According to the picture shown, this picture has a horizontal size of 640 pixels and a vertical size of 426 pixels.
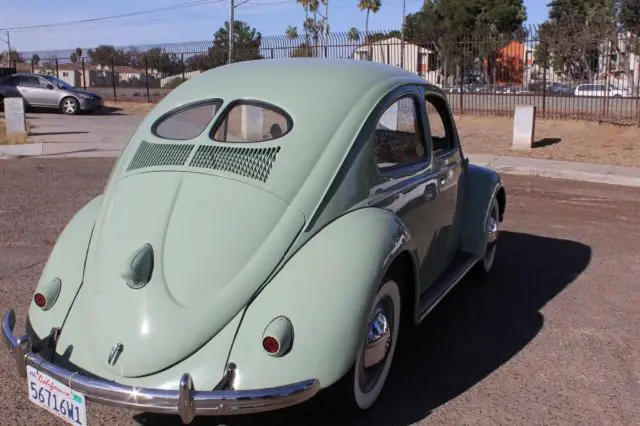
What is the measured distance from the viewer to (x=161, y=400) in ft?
8.36

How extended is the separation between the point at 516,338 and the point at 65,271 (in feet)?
9.08

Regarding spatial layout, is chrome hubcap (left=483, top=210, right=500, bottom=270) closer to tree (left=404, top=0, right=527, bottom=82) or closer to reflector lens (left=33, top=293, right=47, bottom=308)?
reflector lens (left=33, top=293, right=47, bottom=308)

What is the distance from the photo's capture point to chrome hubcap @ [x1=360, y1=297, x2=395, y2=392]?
3168 millimetres

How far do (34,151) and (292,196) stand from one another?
11703 mm

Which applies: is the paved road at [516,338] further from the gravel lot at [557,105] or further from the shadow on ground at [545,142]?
the gravel lot at [557,105]

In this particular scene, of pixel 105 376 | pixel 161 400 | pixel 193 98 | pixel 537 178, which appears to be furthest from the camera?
pixel 537 178

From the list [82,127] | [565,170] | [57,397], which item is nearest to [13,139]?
[82,127]

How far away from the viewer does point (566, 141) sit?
15.0m

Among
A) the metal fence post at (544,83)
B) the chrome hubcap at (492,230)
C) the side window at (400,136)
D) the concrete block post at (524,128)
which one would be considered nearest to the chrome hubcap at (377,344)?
the side window at (400,136)

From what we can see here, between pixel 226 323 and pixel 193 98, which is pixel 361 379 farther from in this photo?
pixel 193 98

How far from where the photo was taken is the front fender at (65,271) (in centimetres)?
309

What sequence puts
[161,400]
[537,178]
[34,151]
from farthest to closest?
[34,151]
[537,178]
[161,400]

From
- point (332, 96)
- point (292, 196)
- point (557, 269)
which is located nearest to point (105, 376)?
Result: point (292, 196)

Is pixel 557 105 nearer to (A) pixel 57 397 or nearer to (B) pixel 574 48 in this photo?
(B) pixel 574 48
